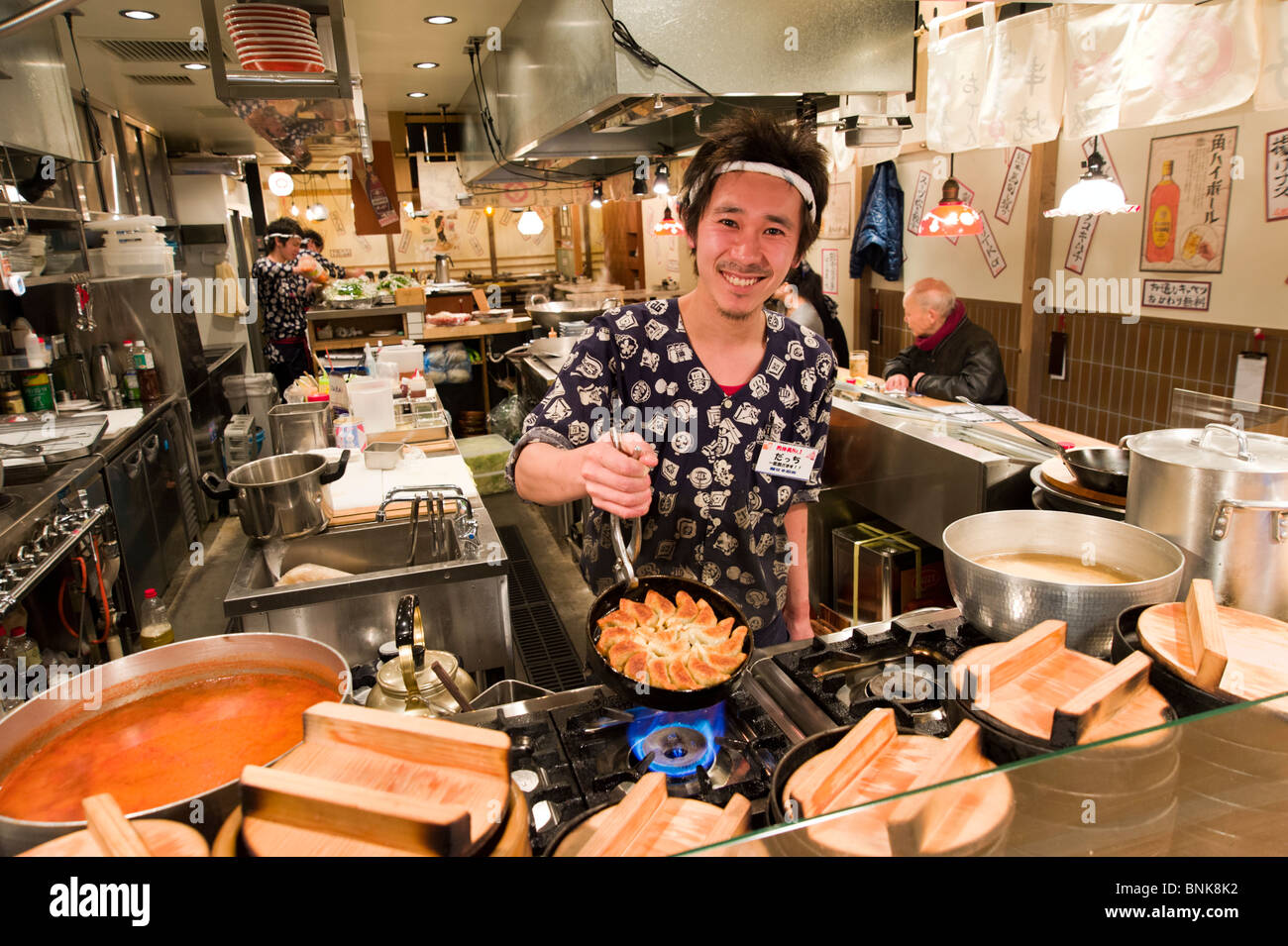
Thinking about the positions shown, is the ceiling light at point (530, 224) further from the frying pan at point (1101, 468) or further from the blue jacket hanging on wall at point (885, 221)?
the frying pan at point (1101, 468)

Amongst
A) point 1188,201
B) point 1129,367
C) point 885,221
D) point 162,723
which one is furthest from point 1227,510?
point 885,221

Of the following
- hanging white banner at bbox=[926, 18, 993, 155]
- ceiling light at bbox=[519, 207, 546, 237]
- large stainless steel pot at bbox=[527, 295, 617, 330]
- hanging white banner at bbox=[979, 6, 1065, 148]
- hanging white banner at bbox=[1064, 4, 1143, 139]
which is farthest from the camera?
ceiling light at bbox=[519, 207, 546, 237]

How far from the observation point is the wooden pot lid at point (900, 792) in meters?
0.66

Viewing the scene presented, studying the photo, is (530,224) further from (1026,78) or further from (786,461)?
(786,461)

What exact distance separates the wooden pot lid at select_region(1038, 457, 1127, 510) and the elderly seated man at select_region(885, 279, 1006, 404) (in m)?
2.34

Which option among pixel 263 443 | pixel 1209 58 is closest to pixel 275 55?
pixel 1209 58

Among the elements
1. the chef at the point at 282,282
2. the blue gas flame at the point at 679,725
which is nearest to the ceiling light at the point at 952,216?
the blue gas flame at the point at 679,725

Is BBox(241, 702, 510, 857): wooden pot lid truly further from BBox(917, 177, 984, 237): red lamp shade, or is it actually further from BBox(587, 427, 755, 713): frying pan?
BBox(917, 177, 984, 237): red lamp shade

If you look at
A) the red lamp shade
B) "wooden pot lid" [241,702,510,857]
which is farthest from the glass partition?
the red lamp shade

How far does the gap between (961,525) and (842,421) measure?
9.28 ft

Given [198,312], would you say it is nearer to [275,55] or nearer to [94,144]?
[94,144]

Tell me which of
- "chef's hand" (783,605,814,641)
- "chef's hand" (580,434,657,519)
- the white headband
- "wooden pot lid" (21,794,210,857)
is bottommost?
"chef's hand" (783,605,814,641)

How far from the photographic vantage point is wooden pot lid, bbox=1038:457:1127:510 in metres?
1.98

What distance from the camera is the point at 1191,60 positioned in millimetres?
2729
